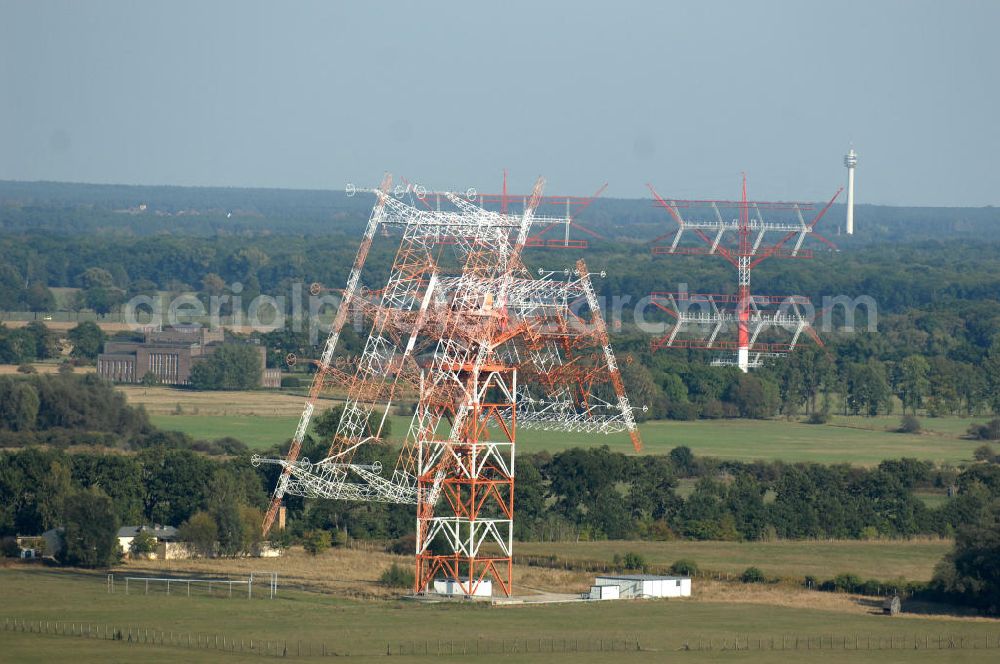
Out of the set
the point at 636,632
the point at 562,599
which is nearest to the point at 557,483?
the point at 562,599

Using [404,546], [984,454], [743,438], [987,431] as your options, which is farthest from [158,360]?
[404,546]

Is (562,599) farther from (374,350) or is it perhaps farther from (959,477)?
(959,477)

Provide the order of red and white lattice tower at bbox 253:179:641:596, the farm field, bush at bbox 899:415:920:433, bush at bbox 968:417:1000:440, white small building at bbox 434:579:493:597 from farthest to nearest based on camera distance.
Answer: bush at bbox 899:415:920:433 < bush at bbox 968:417:1000:440 < the farm field < white small building at bbox 434:579:493:597 < red and white lattice tower at bbox 253:179:641:596

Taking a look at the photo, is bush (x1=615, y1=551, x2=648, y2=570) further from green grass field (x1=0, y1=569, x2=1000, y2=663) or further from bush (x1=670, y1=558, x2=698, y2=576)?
green grass field (x1=0, y1=569, x2=1000, y2=663)

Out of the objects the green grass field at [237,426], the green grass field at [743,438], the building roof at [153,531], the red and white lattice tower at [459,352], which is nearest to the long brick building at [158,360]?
the green grass field at [237,426]

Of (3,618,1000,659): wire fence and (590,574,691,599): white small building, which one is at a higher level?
(590,574,691,599): white small building

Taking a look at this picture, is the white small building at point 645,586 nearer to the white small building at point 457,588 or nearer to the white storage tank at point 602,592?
the white storage tank at point 602,592

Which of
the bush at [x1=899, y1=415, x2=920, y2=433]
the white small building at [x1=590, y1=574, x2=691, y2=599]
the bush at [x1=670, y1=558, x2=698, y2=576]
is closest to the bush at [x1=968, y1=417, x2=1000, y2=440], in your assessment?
the bush at [x1=899, y1=415, x2=920, y2=433]
